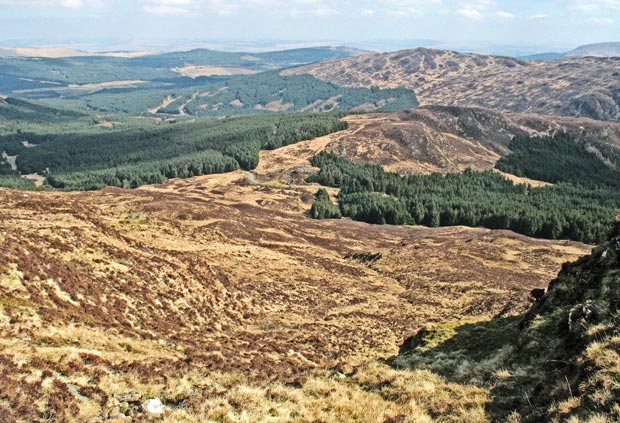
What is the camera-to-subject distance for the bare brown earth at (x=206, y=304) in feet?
58.4

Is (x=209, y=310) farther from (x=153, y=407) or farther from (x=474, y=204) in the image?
(x=474, y=204)

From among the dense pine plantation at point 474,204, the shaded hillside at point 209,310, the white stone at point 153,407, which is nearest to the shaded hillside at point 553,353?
the shaded hillside at point 209,310

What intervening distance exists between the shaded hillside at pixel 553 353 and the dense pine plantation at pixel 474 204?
10926 centimetres

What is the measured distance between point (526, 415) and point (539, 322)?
9853mm

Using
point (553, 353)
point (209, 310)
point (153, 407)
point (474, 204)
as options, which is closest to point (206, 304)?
point (209, 310)

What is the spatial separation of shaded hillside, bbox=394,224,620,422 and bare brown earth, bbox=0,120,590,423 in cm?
216

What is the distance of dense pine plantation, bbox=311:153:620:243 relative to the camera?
137m

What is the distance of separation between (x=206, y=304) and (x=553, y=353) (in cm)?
2480

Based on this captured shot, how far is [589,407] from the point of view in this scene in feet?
47.7

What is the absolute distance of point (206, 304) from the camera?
36.5m

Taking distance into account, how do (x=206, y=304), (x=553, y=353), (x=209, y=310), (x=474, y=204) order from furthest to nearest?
(x=474, y=204), (x=206, y=304), (x=209, y=310), (x=553, y=353)

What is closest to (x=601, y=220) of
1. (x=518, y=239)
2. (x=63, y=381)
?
(x=518, y=239)

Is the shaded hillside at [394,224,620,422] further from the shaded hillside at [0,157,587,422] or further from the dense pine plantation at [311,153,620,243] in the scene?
the dense pine plantation at [311,153,620,243]

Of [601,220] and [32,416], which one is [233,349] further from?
[601,220]
